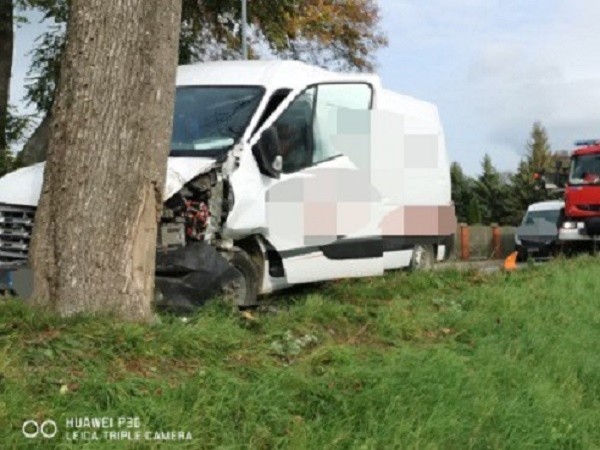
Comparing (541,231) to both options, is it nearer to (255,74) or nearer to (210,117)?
(255,74)

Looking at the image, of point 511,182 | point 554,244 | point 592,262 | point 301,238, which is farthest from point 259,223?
point 511,182

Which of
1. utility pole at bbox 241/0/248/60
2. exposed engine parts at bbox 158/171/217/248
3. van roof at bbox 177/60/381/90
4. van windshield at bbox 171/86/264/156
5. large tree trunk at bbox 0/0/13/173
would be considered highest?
utility pole at bbox 241/0/248/60

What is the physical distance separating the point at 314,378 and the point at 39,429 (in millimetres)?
1636

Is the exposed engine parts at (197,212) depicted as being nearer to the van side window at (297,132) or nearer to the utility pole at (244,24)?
the van side window at (297,132)

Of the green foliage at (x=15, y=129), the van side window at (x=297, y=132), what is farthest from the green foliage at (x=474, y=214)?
the van side window at (x=297, y=132)

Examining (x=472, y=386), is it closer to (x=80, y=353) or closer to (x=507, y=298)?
(x=80, y=353)

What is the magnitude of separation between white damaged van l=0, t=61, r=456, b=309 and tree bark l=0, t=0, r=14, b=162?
29.1 feet

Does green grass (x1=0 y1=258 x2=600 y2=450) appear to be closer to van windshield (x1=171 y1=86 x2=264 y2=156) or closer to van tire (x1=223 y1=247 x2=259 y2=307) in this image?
van tire (x1=223 y1=247 x2=259 y2=307)

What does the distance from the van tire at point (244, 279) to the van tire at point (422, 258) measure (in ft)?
12.0

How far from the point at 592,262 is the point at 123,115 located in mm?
9338

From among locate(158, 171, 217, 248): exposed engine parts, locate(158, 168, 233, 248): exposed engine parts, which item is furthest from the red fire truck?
locate(158, 171, 217, 248): exposed engine parts

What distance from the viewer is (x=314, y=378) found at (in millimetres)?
5031

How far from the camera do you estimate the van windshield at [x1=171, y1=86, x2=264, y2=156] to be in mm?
8477

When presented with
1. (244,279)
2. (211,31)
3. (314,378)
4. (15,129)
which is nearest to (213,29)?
(211,31)
